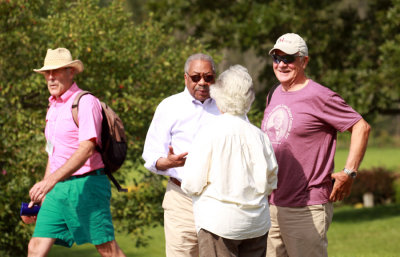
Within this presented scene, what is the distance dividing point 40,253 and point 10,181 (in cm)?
406

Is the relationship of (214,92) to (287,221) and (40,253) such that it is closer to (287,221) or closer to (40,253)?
(287,221)

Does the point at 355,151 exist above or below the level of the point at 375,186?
above

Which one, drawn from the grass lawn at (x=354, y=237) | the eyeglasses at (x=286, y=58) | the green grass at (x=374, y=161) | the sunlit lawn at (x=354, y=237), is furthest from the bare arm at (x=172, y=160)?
the green grass at (x=374, y=161)

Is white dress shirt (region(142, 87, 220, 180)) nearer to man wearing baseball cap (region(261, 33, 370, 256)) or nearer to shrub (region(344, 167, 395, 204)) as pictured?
man wearing baseball cap (region(261, 33, 370, 256))

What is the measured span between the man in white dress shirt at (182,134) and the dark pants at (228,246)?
0.86m

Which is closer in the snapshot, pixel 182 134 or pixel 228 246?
pixel 228 246

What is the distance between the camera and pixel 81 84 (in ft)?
32.0

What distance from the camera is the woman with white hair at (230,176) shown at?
428 cm

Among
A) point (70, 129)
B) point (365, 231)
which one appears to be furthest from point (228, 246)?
point (365, 231)

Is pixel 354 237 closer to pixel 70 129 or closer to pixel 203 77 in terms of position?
pixel 203 77

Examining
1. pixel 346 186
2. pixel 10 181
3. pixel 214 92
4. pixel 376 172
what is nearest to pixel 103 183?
pixel 214 92

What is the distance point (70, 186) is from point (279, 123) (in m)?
1.58

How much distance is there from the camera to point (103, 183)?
5.41 m

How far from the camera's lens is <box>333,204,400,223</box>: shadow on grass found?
23.9m
